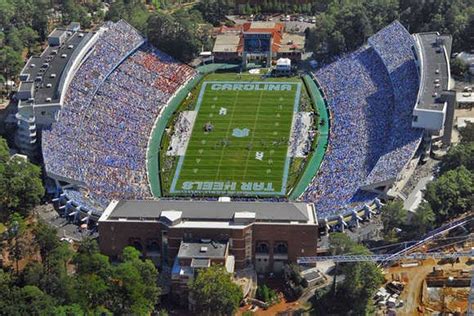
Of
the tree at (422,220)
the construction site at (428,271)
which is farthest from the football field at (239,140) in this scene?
the construction site at (428,271)

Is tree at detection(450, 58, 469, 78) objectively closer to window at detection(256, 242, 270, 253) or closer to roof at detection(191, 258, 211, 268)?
window at detection(256, 242, 270, 253)

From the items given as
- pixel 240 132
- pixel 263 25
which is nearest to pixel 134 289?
pixel 240 132

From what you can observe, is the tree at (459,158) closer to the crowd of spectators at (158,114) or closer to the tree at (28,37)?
the crowd of spectators at (158,114)

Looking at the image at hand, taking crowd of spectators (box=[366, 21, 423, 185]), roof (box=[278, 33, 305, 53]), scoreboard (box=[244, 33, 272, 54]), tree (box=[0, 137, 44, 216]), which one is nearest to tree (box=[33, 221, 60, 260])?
tree (box=[0, 137, 44, 216])

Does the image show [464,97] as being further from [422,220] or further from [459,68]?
[422,220]

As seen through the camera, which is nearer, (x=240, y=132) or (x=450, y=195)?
(x=450, y=195)
